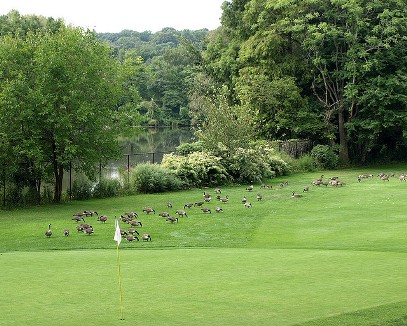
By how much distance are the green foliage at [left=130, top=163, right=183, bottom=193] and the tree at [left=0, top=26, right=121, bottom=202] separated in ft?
14.9

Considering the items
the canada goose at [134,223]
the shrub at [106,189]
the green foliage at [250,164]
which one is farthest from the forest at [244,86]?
the canada goose at [134,223]

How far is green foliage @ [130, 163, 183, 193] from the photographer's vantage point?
34.8 metres

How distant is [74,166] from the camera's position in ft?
104

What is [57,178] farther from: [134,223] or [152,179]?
[134,223]

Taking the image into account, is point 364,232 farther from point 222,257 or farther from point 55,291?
point 55,291

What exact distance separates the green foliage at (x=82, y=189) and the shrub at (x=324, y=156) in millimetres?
20232

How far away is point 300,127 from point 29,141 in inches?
975

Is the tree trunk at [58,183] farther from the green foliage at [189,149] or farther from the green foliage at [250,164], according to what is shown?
the green foliage at [189,149]

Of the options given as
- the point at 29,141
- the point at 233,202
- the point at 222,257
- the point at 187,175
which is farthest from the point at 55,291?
the point at 187,175

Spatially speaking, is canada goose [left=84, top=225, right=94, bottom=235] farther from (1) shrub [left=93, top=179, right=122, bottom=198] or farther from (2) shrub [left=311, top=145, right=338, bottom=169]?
(2) shrub [left=311, top=145, right=338, bottom=169]

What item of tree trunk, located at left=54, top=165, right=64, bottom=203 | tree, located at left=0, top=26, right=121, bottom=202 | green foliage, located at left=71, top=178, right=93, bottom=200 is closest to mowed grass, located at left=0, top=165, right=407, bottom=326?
tree, located at left=0, top=26, right=121, bottom=202

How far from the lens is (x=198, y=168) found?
3666 centimetres

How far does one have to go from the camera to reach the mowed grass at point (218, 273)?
9062 mm

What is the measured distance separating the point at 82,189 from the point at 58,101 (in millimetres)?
5448
